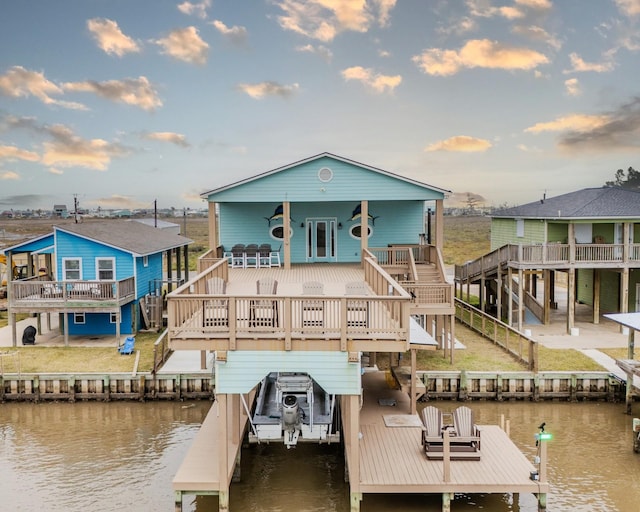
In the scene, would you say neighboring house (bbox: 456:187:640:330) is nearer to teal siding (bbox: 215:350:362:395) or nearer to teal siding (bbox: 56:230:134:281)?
teal siding (bbox: 215:350:362:395)

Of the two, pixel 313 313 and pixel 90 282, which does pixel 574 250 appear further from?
pixel 90 282

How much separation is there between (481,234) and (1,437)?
8145 centimetres

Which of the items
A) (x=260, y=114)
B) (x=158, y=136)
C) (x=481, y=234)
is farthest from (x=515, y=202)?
(x=158, y=136)

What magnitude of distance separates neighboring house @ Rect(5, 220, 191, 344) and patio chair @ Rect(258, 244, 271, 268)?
5542 millimetres

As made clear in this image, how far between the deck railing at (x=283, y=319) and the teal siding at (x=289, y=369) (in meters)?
0.30

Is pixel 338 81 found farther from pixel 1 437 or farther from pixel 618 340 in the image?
pixel 1 437

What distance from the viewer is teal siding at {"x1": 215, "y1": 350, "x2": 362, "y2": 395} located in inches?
398

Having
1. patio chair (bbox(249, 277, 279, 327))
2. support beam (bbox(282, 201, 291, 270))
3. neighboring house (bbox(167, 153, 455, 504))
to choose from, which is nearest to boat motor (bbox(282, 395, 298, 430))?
neighboring house (bbox(167, 153, 455, 504))

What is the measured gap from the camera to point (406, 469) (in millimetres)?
10688

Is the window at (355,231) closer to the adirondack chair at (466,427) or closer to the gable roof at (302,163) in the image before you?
the gable roof at (302,163)

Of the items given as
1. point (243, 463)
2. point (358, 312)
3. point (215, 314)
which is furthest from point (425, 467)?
point (215, 314)

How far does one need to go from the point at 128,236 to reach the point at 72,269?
3.77m

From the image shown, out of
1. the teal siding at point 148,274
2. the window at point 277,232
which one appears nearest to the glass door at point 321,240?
the window at point 277,232

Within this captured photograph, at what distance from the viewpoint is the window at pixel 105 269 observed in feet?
77.8
